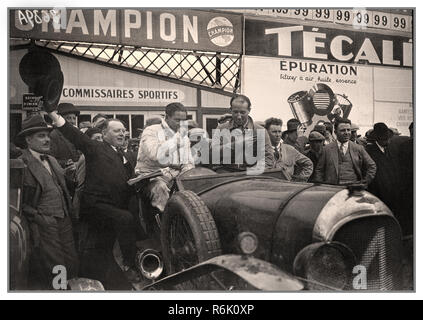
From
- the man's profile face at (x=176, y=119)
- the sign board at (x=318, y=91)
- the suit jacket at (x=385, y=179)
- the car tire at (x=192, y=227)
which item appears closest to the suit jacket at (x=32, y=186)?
the car tire at (x=192, y=227)

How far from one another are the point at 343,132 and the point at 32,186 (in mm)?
2939

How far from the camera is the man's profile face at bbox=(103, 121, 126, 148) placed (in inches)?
181

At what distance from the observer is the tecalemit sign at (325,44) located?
4.70m

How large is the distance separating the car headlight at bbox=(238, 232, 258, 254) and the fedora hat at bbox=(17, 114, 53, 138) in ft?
6.55

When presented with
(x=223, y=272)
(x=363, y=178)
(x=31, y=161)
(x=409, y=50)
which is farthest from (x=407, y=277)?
(x=31, y=161)

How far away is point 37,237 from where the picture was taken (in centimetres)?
455

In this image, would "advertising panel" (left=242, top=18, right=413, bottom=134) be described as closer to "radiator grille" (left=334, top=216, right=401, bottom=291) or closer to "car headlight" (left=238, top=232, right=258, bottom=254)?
"radiator grille" (left=334, top=216, right=401, bottom=291)

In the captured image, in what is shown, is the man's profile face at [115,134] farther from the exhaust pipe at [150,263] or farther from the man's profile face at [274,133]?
the man's profile face at [274,133]

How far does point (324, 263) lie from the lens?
4055 millimetres

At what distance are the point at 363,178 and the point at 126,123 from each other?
227cm

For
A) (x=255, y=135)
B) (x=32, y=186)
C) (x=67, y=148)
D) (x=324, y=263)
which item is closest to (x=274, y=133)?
(x=255, y=135)

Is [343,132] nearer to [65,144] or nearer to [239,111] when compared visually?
[239,111]

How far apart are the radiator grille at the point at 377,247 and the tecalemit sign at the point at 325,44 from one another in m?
1.59
